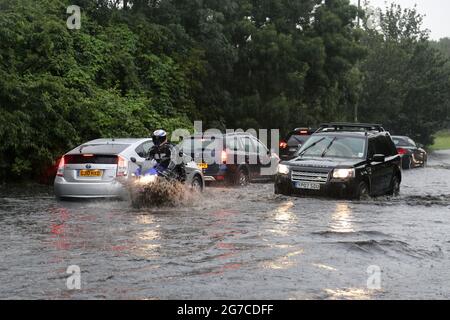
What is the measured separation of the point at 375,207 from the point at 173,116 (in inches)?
477

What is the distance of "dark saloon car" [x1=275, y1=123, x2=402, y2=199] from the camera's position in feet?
46.3

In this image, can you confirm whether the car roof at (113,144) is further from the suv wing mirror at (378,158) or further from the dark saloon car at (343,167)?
the suv wing mirror at (378,158)

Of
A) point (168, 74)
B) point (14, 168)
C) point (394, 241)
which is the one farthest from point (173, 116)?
point (394, 241)

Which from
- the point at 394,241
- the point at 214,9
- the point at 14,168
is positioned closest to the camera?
the point at 394,241

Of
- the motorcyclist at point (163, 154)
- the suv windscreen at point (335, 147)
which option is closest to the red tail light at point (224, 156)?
the suv windscreen at point (335, 147)

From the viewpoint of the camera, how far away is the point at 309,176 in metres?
14.3

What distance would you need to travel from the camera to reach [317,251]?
29.0ft

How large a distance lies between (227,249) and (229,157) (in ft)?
31.2

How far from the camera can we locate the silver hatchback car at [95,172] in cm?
1314

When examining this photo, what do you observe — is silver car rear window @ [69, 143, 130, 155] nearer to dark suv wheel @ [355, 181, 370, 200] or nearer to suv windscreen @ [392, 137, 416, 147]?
dark suv wheel @ [355, 181, 370, 200]

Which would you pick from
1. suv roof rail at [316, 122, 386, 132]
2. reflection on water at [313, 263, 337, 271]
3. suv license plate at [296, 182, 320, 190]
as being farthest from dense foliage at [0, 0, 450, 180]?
reflection on water at [313, 263, 337, 271]

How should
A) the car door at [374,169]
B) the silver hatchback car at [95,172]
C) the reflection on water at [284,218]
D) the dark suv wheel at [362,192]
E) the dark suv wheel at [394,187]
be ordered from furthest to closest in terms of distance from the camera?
1. the dark suv wheel at [394,187]
2. the car door at [374,169]
3. the dark suv wheel at [362,192]
4. the silver hatchback car at [95,172]
5. the reflection on water at [284,218]

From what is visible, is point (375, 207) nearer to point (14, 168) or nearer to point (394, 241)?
point (394, 241)

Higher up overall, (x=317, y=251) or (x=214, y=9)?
(x=214, y=9)
